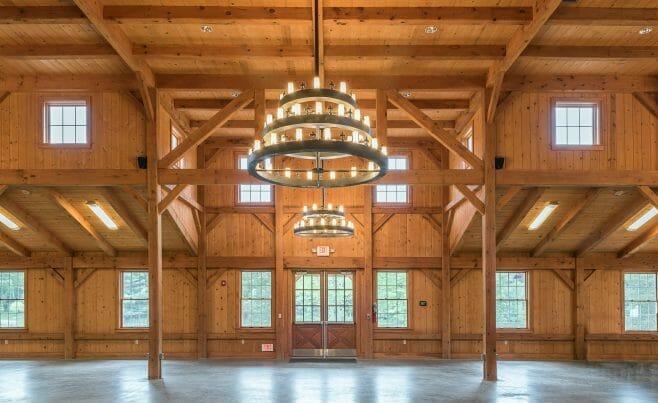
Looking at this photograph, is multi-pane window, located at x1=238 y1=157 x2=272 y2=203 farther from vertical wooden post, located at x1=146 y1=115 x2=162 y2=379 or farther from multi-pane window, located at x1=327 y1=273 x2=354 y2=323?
vertical wooden post, located at x1=146 y1=115 x2=162 y2=379

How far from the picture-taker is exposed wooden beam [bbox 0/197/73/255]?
34.2ft

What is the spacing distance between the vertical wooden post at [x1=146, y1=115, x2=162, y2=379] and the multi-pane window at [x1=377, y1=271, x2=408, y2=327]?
571 cm

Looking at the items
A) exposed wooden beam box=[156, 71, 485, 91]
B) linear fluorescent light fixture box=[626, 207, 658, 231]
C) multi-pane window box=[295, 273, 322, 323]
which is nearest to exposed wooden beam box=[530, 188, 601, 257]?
linear fluorescent light fixture box=[626, 207, 658, 231]

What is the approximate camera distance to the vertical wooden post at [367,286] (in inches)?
504

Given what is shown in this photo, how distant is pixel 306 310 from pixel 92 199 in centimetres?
573

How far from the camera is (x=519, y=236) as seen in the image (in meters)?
12.0

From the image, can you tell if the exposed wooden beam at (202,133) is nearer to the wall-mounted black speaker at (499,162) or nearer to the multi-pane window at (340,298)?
the wall-mounted black speaker at (499,162)

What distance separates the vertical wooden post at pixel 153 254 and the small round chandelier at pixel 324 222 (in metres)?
2.94

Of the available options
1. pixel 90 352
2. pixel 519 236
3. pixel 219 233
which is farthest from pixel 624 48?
pixel 90 352

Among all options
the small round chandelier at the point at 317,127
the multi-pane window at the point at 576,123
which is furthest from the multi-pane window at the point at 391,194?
the small round chandelier at the point at 317,127

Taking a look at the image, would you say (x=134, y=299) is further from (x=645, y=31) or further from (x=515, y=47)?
(x=645, y=31)

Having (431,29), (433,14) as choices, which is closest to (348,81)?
(431,29)

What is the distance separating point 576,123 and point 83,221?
1047 cm

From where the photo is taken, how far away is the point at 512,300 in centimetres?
1277
